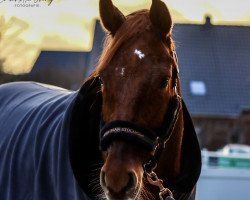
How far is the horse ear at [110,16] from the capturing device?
7.46 ft

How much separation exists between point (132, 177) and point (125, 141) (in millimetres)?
159

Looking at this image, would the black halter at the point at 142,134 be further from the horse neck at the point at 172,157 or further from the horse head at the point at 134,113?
the horse neck at the point at 172,157

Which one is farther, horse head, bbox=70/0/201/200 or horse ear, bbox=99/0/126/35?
horse ear, bbox=99/0/126/35

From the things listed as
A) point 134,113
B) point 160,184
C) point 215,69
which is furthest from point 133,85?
point 215,69

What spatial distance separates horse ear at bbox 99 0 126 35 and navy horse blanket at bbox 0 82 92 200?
442 mm

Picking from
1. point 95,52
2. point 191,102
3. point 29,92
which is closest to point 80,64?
point 95,52

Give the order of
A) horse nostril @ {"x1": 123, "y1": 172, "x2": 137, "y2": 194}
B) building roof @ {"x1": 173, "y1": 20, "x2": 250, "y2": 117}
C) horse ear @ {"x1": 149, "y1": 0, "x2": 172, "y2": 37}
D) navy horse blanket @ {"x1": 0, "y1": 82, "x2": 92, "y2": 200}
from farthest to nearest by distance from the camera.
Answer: building roof @ {"x1": 173, "y1": 20, "x2": 250, "y2": 117} → navy horse blanket @ {"x1": 0, "y1": 82, "x2": 92, "y2": 200} → horse ear @ {"x1": 149, "y1": 0, "x2": 172, "y2": 37} → horse nostril @ {"x1": 123, "y1": 172, "x2": 137, "y2": 194}

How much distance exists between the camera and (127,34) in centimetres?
220

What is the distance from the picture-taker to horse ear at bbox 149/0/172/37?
221 centimetres

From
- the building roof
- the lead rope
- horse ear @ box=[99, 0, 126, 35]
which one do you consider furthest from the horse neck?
the building roof

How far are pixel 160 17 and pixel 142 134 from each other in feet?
2.00

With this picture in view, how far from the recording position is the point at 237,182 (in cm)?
670

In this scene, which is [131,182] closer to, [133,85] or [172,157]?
[133,85]

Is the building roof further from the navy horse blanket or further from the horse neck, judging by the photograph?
the horse neck
